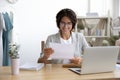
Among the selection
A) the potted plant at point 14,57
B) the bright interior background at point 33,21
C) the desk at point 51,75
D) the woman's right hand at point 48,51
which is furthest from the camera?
the bright interior background at point 33,21

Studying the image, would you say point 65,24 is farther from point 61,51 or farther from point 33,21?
point 33,21

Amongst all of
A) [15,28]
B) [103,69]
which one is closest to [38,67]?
[103,69]

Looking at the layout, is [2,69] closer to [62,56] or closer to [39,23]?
[62,56]

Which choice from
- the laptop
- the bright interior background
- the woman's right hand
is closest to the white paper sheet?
the woman's right hand

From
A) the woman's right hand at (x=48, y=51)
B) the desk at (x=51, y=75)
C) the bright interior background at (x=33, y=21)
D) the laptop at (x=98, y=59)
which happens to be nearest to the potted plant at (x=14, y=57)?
the desk at (x=51, y=75)

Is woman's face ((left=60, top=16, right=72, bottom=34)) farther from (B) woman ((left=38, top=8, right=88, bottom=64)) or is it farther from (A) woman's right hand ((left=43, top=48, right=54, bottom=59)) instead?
(A) woman's right hand ((left=43, top=48, right=54, bottom=59))

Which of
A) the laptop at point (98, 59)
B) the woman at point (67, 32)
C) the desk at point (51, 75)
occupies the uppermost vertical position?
the woman at point (67, 32)

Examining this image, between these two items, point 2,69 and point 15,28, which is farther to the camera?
point 15,28

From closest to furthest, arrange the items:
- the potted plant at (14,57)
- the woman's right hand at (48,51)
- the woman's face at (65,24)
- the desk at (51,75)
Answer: the desk at (51,75) → the potted plant at (14,57) → the woman's right hand at (48,51) → the woman's face at (65,24)

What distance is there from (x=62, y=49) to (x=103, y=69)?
44cm

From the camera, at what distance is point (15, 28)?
13.9 feet

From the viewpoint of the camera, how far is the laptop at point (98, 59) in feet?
5.66

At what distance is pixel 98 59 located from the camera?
1.78m

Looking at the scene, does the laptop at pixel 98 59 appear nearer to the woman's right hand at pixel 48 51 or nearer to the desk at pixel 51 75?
the desk at pixel 51 75
